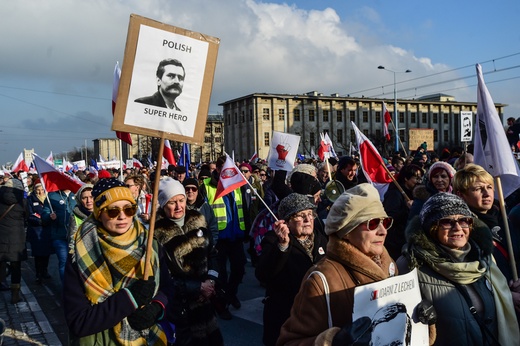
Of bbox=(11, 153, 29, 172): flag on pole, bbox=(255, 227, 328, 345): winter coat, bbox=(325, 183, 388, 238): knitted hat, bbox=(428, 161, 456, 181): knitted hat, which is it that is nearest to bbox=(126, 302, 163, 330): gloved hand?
bbox=(255, 227, 328, 345): winter coat

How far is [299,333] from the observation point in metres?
2.20

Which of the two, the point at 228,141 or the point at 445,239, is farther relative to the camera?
the point at 228,141

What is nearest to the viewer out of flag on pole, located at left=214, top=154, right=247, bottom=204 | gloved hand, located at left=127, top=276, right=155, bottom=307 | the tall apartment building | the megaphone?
gloved hand, located at left=127, top=276, right=155, bottom=307

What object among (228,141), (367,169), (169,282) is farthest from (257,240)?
(228,141)

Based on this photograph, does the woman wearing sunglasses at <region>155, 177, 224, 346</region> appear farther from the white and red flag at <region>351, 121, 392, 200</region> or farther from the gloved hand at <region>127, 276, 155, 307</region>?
the white and red flag at <region>351, 121, 392, 200</region>

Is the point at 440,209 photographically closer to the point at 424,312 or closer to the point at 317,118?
the point at 424,312

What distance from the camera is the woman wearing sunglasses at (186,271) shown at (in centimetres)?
370

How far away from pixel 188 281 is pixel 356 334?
206 cm

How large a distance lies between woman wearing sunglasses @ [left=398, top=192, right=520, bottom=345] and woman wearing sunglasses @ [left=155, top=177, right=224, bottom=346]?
1606 mm

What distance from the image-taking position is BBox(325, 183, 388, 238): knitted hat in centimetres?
237

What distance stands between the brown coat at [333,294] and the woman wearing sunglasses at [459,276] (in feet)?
1.86

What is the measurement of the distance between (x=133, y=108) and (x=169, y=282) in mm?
1197

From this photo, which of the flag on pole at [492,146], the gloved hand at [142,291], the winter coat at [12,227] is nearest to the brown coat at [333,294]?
the gloved hand at [142,291]

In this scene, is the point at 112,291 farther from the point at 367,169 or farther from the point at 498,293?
the point at 367,169
